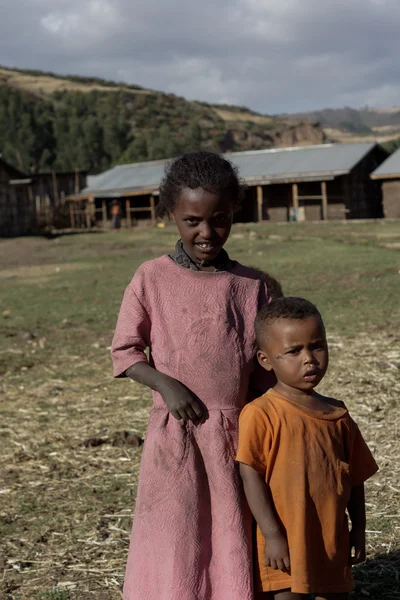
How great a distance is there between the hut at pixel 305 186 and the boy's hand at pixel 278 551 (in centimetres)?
2840

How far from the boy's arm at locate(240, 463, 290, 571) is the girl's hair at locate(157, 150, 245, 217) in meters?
0.87

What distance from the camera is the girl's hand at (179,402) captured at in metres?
2.46

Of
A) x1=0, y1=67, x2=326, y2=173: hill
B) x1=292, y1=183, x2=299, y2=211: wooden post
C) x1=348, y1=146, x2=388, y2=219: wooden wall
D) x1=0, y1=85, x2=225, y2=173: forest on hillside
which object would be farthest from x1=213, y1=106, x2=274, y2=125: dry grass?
x1=292, y1=183, x2=299, y2=211: wooden post

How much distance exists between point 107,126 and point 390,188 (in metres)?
40.3

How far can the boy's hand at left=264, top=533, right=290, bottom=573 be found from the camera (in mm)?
2367

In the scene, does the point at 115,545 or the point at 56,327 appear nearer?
the point at 115,545

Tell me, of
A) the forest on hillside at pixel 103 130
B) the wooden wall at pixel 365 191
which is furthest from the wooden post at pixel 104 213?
the forest on hillside at pixel 103 130

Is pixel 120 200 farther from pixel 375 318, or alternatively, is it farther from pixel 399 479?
pixel 399 479

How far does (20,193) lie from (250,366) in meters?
33.0

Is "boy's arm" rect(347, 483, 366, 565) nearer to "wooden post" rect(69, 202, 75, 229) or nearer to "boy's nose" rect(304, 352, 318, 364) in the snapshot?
"boy's nose" rect(304, 352, 318, 364)

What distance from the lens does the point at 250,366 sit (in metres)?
2.60

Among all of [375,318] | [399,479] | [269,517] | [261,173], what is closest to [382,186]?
[261,173]

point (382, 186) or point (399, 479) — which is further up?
point (382, 186)

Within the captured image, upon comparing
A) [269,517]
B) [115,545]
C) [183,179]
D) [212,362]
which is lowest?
[115,545]
